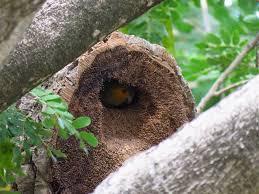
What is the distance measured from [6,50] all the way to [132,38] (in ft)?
4.07

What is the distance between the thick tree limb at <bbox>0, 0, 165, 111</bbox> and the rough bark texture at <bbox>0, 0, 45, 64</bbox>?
0.45m

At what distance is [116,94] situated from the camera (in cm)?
247

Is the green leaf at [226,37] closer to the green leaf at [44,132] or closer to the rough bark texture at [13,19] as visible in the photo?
the green leaf at [44,132]

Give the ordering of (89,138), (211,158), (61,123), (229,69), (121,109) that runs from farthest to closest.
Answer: (229,69), (121,109), (89,138), (61,123), (211,158)

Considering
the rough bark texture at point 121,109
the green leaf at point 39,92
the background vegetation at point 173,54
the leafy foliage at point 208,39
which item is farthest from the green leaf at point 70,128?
the leafy foliage at point 208,39

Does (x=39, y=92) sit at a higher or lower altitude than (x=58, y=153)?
higher

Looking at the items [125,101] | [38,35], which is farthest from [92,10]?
[125,101]

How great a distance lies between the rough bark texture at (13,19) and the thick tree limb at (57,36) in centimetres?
45

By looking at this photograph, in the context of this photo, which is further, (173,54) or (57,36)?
(173,54)

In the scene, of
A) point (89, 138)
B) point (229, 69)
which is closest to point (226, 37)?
point (229, 69)

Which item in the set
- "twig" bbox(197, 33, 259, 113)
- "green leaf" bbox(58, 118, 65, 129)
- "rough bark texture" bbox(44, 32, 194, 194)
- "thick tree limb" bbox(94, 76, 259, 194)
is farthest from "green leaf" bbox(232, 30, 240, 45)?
"thick tree limb" bbox(94, 76, 259, 194)

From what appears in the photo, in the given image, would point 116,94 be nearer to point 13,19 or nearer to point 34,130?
point 34,130

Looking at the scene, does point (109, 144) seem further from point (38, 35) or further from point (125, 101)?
point (38, 35)

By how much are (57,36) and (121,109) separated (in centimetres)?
92
